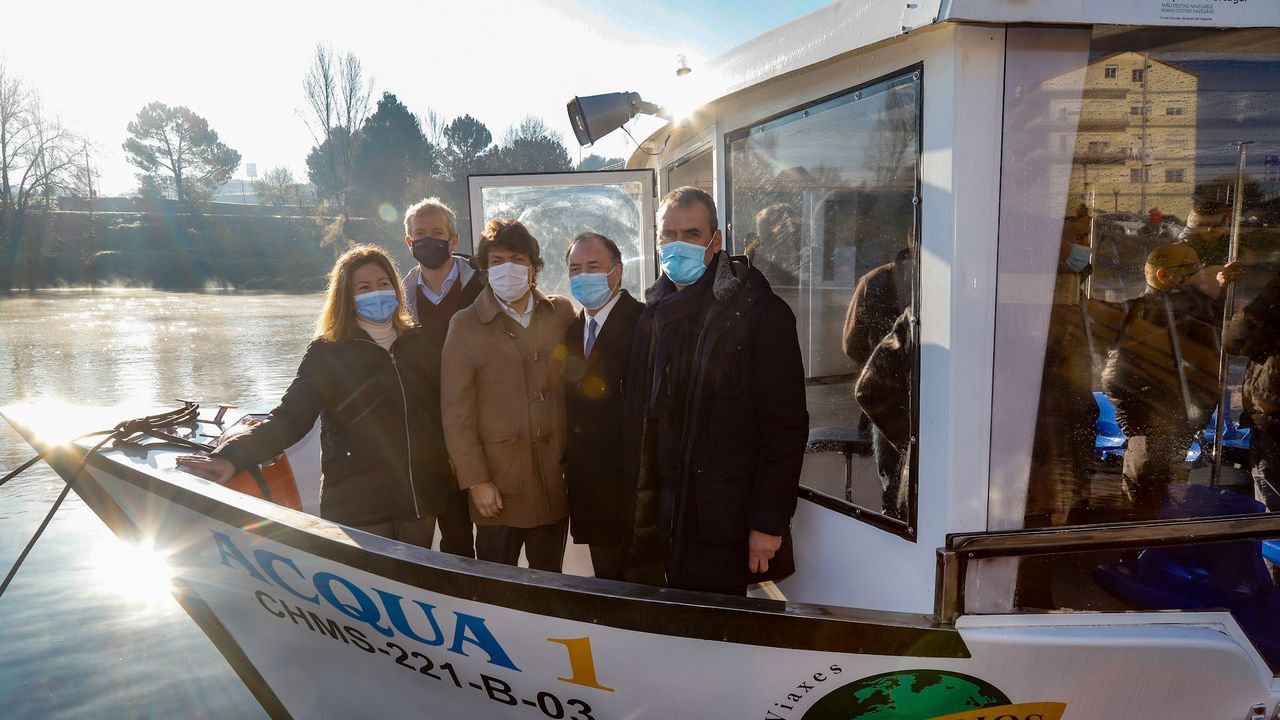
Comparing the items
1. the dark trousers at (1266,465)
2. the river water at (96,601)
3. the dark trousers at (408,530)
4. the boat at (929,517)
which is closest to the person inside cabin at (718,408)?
the boat at (929,517)

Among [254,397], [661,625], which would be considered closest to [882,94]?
[661,625]

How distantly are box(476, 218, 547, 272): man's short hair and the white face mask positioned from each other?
0.20 ft

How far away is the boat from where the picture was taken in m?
1.70

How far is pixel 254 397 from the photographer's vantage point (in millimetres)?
12609

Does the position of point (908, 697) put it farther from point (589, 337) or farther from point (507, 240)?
point (507, 240)

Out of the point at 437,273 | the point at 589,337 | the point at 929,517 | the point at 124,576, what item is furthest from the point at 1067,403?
the point at 124,576

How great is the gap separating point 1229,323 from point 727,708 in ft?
6.79

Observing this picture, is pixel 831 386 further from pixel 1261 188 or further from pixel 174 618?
pixel 174 618

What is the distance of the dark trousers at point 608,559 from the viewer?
105 inches

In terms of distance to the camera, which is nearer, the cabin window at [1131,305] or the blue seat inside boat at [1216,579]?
the cabin window at [1131,305]

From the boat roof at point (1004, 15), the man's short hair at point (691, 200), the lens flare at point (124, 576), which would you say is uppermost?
the boat roof at point (1004, 15)

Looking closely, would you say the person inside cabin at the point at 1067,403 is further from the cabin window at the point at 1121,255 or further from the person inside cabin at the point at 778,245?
the person inside cabin at the point at 778,245

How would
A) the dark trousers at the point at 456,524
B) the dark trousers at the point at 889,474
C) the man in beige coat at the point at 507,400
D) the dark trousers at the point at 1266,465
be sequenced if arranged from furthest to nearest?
the dark trousers at the point at 456,524 → the dark trousers at the point at 1266,465 → the man in beige coat at the point at 507,400 → the dark trousers at the point at 889,474

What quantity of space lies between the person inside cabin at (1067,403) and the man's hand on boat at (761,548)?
2.33 feet
